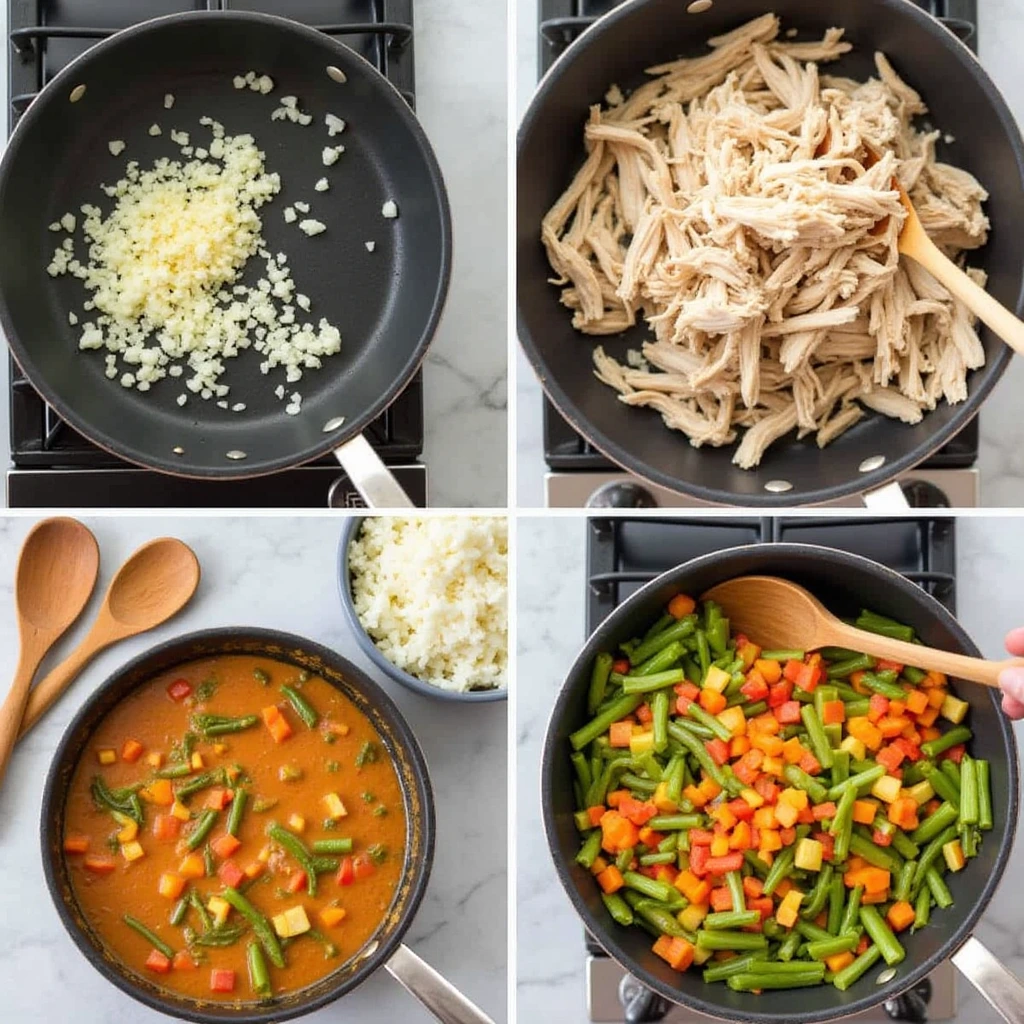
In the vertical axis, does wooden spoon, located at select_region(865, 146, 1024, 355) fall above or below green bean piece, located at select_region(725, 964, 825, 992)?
above

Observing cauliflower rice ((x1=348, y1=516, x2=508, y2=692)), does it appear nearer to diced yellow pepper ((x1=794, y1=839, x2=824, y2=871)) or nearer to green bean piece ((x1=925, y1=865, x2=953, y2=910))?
diced yellow pepper ((x1=794, y1=839, x2=824, y2=871))

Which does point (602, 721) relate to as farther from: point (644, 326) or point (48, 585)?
point (48, 585)

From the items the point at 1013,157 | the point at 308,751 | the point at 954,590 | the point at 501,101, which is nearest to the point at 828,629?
the point at 954,590

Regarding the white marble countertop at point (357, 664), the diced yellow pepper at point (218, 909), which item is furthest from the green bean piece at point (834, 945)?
the diced yellow pepper at point (218, 909)

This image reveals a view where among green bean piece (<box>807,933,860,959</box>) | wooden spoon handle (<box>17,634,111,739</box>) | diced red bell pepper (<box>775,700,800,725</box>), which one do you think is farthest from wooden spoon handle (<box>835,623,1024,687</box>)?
→ wooden spoon handle (<box>17,634,111,739</box>)

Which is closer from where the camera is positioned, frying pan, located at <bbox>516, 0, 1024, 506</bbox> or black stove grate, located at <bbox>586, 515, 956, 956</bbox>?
frying pan, located at <bbox>516, 0, 1024, 506</bbox>

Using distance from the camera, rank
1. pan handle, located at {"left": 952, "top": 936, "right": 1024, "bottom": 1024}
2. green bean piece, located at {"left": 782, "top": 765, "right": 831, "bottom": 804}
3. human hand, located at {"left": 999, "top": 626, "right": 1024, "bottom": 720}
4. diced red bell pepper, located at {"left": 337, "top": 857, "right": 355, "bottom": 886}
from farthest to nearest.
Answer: diced red bell pepper, located at {"left": 337, "top": 857, "right": 355, "bottom": 886} → green bean piece, located at {"left": 782, "top": 765, "right": 831, "bottom": 804} → pan handle, located at {"left": 952, "top": 936, "right": 1024, "bottom": 1024} → human hand, located at {"left": 999, "top": 626, "right": 1024, "bottom": 720}

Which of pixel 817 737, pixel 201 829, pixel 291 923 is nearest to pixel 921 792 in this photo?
pixel 817 737

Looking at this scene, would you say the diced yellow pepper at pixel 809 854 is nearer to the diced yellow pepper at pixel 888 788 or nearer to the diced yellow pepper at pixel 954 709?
the diced yellow pepper at pixel 888 788
